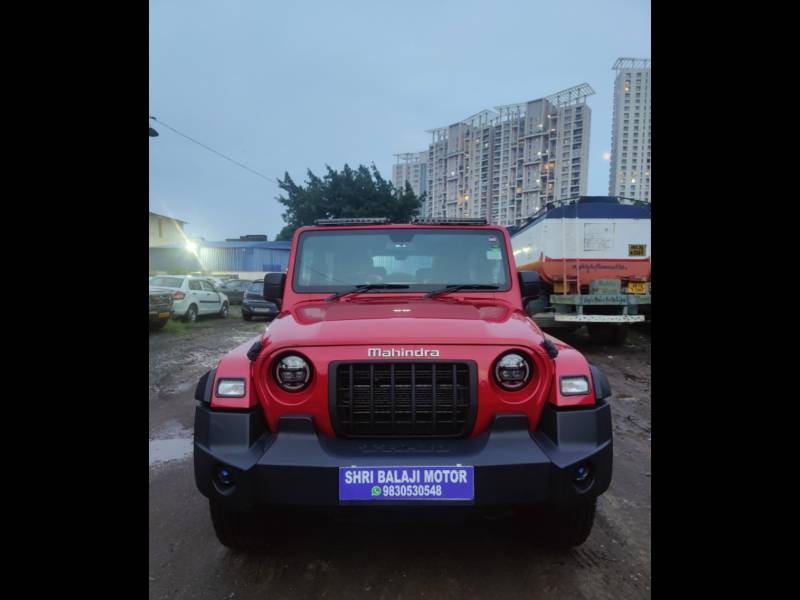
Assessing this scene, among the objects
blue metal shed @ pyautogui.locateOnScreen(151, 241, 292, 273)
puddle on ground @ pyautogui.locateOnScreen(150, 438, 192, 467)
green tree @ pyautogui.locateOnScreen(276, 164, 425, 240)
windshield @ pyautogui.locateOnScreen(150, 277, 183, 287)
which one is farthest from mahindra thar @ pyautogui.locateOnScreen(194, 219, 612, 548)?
blue metal shed @ pyautogui.locateOnScreen(151, 241, 292, 273)

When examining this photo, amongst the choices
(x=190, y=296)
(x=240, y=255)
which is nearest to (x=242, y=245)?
(x=240, y=255)

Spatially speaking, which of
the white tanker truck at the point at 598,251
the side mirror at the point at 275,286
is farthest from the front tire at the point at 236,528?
the white tanker truck at the point at 598,251

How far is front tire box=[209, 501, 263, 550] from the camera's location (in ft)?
6.89

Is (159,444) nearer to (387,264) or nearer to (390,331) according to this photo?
(387,264)

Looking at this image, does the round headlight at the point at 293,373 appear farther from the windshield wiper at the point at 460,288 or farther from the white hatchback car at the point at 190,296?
the white hatchback car at the point at 190,296

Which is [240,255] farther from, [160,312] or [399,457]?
[399,457]

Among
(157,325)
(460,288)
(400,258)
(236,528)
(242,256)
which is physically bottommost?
(236,528)

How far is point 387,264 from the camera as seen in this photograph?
10.5ft

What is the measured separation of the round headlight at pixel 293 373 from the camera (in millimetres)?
2045

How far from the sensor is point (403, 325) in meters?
2.16

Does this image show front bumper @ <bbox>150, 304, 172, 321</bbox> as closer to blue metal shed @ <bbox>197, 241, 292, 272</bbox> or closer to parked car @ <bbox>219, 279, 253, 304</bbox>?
parked car @ <bbox>219, 279, 253, 304</bbox>

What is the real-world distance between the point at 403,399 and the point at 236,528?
3.48 feet
